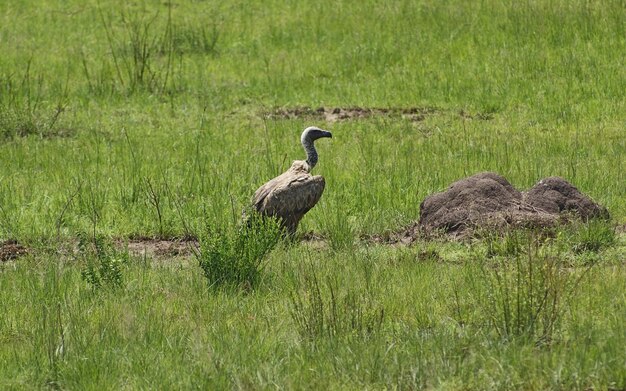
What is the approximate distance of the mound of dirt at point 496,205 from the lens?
1080cm

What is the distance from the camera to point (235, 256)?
946 cm

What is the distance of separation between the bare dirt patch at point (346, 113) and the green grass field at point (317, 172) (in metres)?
0.13

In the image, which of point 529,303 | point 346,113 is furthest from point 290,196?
point 346,113

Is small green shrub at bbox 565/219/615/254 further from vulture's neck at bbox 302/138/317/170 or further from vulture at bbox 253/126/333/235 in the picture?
vulture's neck at bbox 302/138/317/170

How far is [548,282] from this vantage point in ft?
26.5

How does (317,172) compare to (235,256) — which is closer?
(235,256)

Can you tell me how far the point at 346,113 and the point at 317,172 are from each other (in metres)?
3.49

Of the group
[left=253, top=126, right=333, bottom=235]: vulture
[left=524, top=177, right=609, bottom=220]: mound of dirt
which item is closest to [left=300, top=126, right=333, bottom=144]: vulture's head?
[left=253, top=126, right=333, bottom=235]: vulture

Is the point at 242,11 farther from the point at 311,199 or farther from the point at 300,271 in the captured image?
the point at 300,271

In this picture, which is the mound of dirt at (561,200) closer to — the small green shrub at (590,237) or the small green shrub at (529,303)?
the small green shrub at (590,237)

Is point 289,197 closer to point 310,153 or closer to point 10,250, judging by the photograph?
point 310,153

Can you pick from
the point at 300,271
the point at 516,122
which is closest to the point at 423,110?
the point at 516,122

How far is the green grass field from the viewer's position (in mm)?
7551

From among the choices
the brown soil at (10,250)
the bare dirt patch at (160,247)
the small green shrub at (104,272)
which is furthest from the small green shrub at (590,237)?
the brown soil at (10,250)
